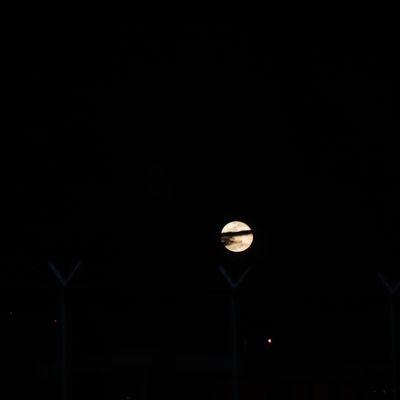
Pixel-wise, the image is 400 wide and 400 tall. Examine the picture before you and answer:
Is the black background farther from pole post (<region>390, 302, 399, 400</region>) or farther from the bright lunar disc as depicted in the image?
pole post (<region>390, 302, 399, 400</region>)

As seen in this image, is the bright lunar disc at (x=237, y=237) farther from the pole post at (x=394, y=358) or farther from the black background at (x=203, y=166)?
the pole post at (x=394, y=358)

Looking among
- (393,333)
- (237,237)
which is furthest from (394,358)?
(237,237)

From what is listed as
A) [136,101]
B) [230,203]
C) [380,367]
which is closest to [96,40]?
[136,101]

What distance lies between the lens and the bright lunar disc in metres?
13.3

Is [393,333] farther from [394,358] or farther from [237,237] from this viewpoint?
[237,237]

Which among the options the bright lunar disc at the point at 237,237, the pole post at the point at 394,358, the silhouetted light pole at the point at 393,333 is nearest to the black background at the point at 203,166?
the bright lunar disc at the point at 237,237

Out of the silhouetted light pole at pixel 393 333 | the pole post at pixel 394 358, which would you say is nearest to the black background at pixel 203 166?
the silhouetted light pole at pixel 393 333

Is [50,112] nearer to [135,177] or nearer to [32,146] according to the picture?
[32,146]

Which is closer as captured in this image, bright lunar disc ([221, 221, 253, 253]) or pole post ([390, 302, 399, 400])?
pole post ([390, 302, 399, 400])

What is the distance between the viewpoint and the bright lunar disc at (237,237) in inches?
523

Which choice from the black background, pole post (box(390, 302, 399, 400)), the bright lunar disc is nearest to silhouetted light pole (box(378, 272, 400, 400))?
pole post (box(390, 302, 399, 400))

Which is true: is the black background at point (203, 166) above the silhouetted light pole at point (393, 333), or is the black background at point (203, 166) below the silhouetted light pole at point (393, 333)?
above

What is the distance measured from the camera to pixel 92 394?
13.3 metres

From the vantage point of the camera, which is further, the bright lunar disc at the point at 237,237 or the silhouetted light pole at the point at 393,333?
the bright lunar disc at the point at 237,237
